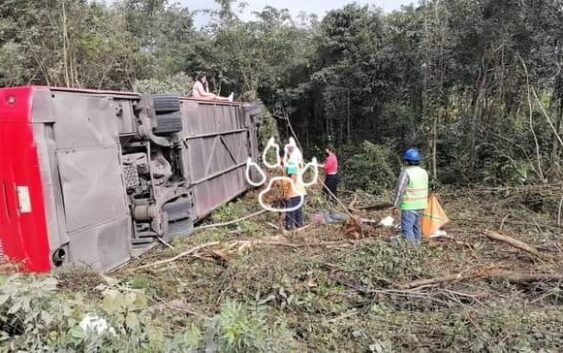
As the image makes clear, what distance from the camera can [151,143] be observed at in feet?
20.2

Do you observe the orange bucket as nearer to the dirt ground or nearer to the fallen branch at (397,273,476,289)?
the dirt ground

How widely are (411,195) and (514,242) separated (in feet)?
4.62

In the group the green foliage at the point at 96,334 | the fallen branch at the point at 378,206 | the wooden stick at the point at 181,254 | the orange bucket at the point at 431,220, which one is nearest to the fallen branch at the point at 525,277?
the orange bucket at the point at 431,220

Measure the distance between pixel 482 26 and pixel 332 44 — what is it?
643cm

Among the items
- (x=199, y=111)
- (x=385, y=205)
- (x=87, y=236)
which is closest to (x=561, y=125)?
(x=385, y=205)

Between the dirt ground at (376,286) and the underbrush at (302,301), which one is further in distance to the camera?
the dirt ground at (376,286)

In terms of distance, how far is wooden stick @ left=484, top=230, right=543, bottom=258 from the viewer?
5.61m

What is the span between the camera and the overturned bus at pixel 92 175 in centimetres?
434

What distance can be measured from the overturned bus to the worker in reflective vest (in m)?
3.00

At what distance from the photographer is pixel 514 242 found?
593 cm

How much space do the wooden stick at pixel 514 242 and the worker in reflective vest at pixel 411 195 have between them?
3.50ft

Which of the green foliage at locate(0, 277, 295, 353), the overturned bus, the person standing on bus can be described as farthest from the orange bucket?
the green foliage at locate(0, 277, 295, 353)

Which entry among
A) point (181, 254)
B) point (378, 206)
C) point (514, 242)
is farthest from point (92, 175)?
point (378, 206)

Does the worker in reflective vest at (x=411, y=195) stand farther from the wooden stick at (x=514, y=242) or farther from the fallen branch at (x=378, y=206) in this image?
the fallen branch at (x=378, y=206)
